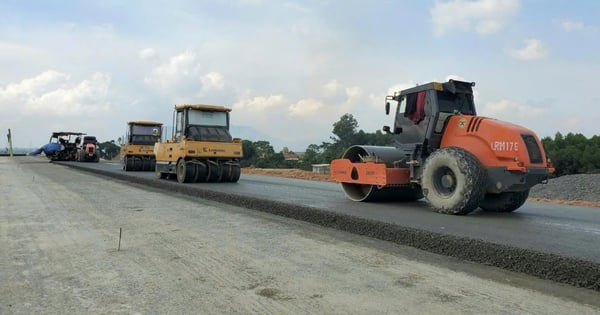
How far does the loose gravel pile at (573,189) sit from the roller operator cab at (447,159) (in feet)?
19.6

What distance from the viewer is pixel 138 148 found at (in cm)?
2330

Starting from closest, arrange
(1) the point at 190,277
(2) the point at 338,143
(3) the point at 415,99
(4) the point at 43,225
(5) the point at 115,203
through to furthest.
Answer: (1) the point at 190,277 → (4) the point at 43,225 → (3) the point at 415,99 → (5) the point at 115,203 → (2) the point at 338,143

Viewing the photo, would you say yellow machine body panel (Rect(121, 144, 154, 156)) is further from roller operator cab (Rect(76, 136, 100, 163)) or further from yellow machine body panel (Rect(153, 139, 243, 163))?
roller operator cab (Rect(76, 136, 100, 163))

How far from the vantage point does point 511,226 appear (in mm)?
6223

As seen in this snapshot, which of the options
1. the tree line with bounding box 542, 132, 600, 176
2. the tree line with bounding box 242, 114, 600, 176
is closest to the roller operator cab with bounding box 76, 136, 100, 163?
the tree line with bounding box 242, 114, 600, 176

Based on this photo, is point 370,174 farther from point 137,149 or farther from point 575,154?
point 575,154

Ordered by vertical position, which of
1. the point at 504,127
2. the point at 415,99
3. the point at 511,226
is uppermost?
the point at 415,99

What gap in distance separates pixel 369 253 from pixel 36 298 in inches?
123

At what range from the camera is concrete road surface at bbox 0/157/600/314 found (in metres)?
3.53

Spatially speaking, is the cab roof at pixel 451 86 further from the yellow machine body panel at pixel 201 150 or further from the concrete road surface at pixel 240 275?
the yellow machine body panel at pixel 201 150

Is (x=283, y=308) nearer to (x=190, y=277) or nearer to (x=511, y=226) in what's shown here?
(x=190, y=277)

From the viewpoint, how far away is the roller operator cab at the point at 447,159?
6.94 m

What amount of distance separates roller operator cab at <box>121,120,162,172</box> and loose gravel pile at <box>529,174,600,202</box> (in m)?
16.3

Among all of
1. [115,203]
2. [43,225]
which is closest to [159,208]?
[115,203]
